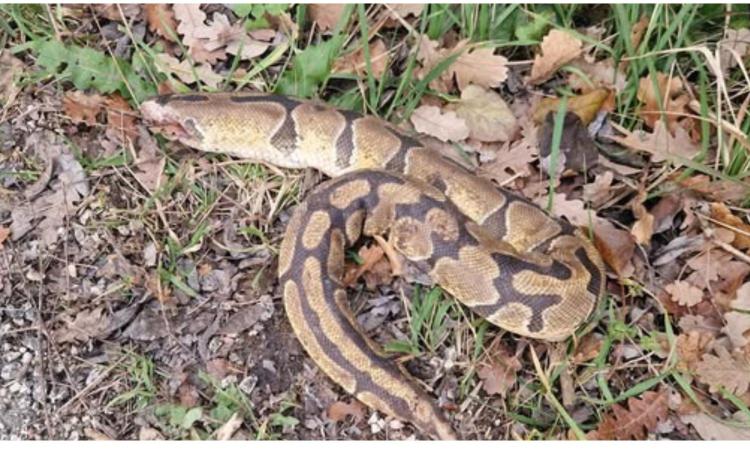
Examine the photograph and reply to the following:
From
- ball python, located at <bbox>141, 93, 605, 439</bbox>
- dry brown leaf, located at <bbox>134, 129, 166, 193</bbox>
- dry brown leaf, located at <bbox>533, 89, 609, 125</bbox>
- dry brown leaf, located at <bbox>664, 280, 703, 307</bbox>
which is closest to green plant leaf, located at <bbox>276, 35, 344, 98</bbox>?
ball python, located at <bbox>141, 93, 605, 439</bbox>

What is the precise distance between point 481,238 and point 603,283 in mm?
742

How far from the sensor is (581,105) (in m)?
5.50

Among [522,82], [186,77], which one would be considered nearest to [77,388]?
[186,77]

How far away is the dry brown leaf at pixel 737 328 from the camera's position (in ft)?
15.8

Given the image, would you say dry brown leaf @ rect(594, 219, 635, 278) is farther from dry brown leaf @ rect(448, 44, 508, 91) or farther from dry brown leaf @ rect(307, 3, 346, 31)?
dry brown leaf @ rect(307, 3, 346, 31)

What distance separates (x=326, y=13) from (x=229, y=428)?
2.82 meters

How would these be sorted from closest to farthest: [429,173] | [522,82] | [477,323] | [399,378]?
[399,378]
[477,323]
[429,173]
[522,82]

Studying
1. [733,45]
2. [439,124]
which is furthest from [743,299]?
[439,124]

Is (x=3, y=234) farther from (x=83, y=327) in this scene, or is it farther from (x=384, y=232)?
(x=384, y=232)

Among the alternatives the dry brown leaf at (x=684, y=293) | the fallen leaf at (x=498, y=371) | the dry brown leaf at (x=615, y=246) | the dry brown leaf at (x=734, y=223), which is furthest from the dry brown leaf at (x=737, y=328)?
the fallen leaf at (x=498, y=371)

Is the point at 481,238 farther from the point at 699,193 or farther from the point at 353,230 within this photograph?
the point at 699,193

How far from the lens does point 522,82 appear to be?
5.70m

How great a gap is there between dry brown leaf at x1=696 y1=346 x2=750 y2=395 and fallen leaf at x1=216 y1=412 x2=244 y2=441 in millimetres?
2575

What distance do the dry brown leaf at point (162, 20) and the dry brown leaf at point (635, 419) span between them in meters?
3.70
